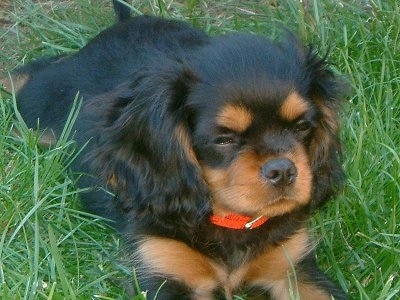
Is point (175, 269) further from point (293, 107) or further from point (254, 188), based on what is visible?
point (293, 107)

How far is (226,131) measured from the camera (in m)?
3.07

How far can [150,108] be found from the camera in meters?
3.21

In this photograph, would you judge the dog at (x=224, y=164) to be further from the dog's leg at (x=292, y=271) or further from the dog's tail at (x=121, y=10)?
the dog's tail at (x=121, y=10)

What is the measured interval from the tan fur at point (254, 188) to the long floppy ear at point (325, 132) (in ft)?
0.78

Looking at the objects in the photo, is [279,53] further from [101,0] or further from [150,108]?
[101,0]

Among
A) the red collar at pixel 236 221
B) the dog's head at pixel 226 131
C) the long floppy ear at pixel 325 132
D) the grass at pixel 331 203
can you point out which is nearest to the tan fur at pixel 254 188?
the dog's head at pixel 226 131

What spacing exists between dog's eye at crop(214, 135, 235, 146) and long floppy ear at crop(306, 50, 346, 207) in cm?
39

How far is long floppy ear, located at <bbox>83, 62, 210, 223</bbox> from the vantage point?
3.19 m

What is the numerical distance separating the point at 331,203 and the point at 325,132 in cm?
40

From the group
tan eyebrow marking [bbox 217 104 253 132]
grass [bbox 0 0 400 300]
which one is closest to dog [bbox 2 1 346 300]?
tan eyebrow marking [bbox 217 104 253 132]

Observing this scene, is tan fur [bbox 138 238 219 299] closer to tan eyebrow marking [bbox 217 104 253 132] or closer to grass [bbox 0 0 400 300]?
grass [bbox 0 0 400 300]

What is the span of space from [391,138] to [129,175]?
1245 millimetres

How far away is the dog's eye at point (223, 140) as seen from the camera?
10.1 feet

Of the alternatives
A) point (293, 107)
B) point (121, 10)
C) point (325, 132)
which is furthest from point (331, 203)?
point (121, 10)
